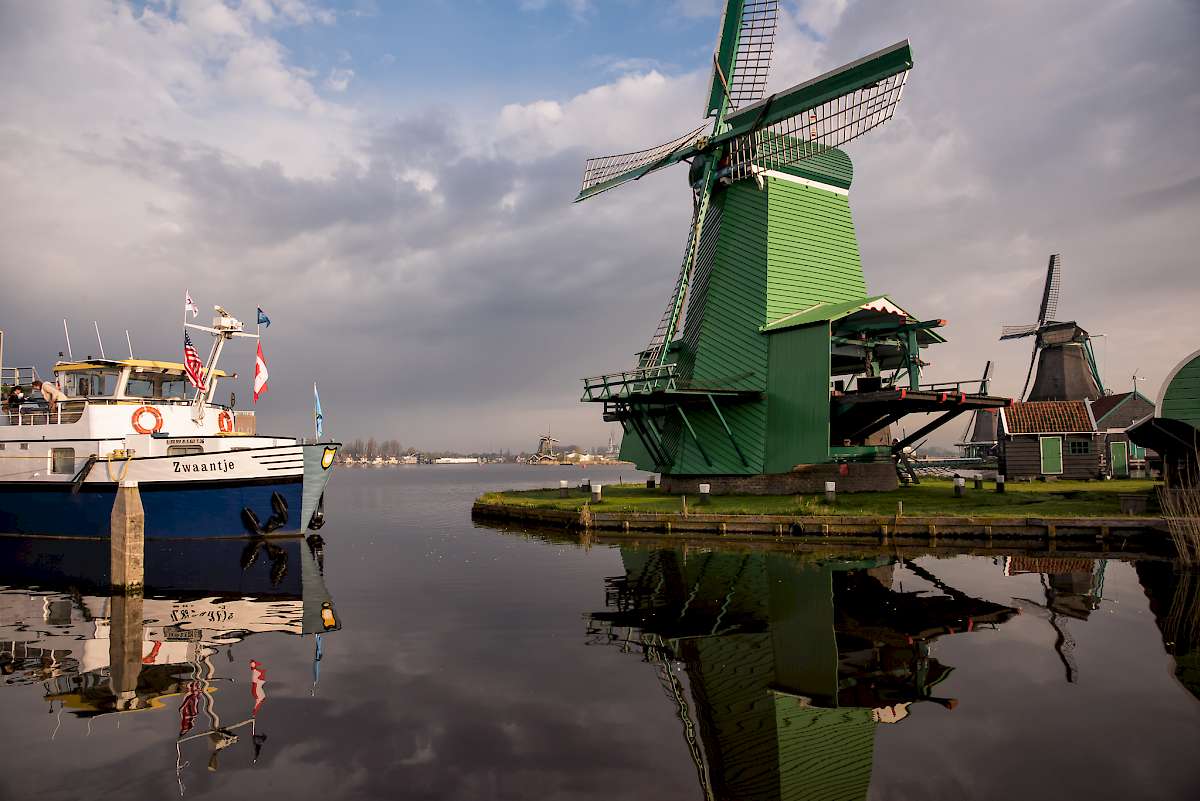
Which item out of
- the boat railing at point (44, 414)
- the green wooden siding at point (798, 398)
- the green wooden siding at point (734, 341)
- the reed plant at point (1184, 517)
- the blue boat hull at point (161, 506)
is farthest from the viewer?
the green wooden siding at point (734, 341)

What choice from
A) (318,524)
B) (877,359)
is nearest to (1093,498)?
(877,359)

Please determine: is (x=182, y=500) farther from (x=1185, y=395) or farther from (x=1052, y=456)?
(x=1052, y=456)

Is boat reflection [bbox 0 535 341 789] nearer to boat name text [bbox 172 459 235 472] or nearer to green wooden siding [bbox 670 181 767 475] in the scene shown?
boat name text [bbox 172 459 235 472]

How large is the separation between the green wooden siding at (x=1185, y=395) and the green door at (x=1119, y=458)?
78.5 feet

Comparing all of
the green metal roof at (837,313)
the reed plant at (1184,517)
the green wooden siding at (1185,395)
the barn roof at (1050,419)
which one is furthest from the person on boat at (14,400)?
the barn roof at (1050,419)

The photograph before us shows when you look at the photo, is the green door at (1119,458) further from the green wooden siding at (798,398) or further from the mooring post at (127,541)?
the mooring post at (127,541)

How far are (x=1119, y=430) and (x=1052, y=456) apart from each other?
624 centimetres

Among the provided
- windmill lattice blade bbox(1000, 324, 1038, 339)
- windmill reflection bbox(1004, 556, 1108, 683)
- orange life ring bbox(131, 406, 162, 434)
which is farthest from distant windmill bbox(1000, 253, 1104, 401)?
orange life ring bbox(131, 406, 162, 434)

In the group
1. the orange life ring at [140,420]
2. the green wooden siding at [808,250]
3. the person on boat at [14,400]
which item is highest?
the green wooden siding at [808,250]

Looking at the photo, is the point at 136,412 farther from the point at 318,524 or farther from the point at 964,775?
the point at 964,775

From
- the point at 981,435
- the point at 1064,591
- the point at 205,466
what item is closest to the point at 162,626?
the point at 205,466

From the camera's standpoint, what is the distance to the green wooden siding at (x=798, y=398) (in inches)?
1210

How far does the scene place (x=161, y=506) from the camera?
26.7 m

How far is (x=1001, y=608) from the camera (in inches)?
597
